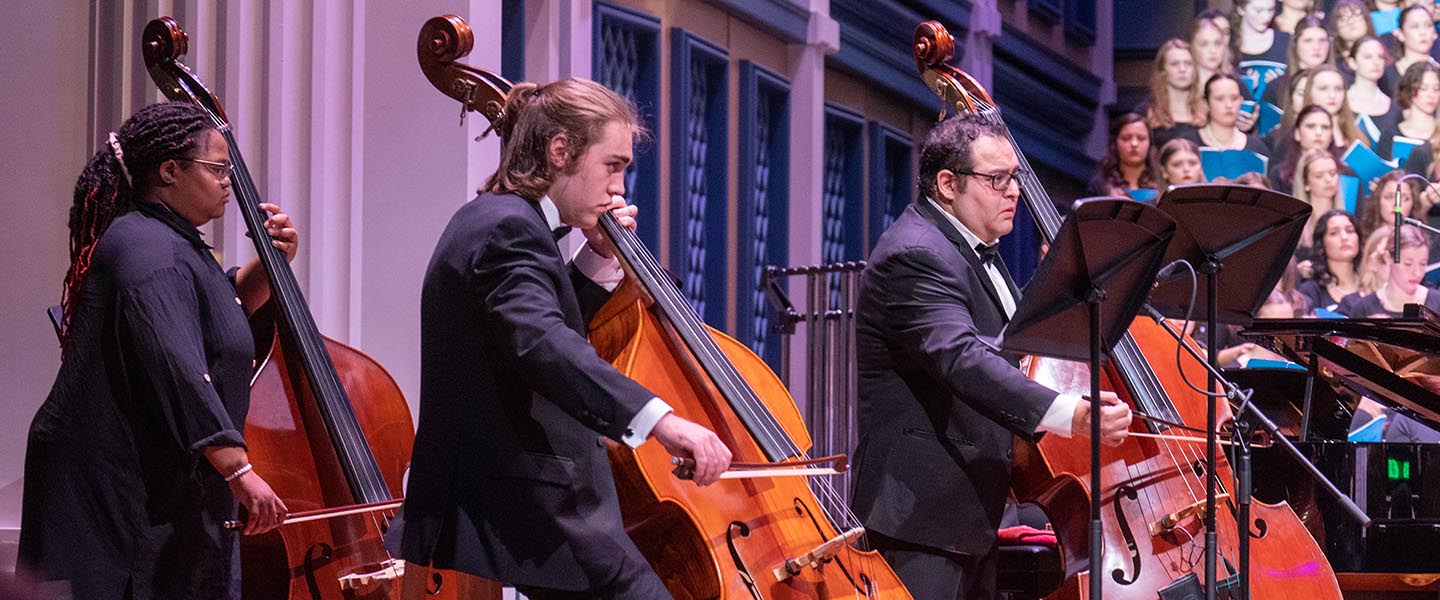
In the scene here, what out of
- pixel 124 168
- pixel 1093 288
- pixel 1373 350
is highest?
pixel 124 168

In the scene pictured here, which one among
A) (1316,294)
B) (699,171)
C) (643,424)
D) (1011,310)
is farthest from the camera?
(1316,294)

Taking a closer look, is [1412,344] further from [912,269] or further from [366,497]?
[366,497]

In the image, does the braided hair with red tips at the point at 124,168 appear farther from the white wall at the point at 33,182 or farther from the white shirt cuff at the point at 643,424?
the white shirt cuff at the point at 643,424

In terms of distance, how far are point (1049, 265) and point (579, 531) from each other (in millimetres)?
970

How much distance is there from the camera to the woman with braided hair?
2.99m

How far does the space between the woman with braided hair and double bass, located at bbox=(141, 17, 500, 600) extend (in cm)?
14

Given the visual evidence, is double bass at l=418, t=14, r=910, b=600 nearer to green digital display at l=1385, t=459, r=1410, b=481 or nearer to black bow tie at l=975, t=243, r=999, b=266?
A: black bow tie at l=975, t=243, r=999, b=266

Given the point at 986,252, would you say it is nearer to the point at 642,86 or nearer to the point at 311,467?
the point at 311,467

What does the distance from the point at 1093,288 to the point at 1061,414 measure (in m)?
0.36

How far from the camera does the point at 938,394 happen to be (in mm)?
3518

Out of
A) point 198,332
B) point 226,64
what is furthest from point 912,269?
point 226,64

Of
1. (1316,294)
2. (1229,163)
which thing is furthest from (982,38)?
(1316,294)

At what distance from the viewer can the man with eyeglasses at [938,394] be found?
3428 millimetres

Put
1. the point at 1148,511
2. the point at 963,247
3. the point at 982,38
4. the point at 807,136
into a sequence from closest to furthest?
the point at 1148,511, the point at 963,247, the point at 807,136, the point at 982,38
